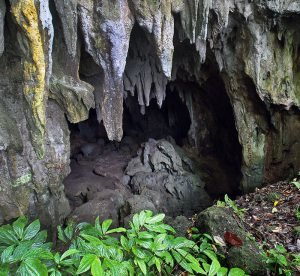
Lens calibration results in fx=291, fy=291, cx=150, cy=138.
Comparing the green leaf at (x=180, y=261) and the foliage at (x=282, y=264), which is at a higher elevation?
the green leaf at (x=180, y=261)

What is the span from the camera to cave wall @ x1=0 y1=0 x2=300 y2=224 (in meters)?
4.21

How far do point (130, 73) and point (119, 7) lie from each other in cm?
346

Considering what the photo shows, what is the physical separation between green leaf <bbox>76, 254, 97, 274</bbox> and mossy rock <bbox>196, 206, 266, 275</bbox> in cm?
192

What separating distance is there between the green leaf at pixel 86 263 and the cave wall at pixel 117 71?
10.5 feet

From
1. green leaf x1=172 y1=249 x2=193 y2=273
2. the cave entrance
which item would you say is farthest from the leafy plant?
the cave entrance

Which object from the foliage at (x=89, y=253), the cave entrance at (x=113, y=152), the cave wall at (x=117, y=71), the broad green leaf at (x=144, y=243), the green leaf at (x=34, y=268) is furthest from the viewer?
the cave entrance at (x=113, y=152)

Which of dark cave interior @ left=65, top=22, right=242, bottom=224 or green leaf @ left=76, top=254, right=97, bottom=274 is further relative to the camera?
dark cave interior @ left=65, top=22, right=242, bottom=224

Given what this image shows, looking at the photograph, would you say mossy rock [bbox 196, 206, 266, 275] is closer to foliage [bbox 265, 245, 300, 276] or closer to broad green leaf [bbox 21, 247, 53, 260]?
foliage [bbox 265, 245, 300, 276]

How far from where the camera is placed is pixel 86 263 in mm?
1398

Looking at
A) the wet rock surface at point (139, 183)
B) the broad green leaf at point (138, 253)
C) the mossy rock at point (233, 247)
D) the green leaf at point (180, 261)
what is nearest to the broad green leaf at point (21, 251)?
the broad green leaf at point (138, 253)

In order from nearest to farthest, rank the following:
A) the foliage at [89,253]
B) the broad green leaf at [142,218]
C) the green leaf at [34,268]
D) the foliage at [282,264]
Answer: the green leaf at [34,268] → the foliage at [89,253] → the broad green leaf at [142,218] → the foliage at [282,264]

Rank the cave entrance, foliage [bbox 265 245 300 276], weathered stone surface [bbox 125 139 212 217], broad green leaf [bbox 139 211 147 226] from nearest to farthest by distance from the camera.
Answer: broad green leaf [bbox 139 211 147 226], foliage [bbox 265 245 300 276], the cave entrance, weathered stone surface [bbox 125 139 212 217]

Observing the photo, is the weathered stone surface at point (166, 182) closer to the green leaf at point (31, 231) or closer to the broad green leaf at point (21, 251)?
the green leaf at point (31, 231)

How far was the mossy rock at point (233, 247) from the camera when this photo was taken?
2808mm
